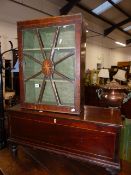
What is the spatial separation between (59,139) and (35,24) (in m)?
1.38

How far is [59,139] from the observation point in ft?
6.70

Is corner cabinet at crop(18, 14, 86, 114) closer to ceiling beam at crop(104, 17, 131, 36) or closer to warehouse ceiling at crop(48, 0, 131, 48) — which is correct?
warehouse ceiling at crop(48, 0, 131, 48)

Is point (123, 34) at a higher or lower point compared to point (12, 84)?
higher

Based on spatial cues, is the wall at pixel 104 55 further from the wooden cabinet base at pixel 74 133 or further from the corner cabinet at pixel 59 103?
the wooden cabinet base at pixel 74 133

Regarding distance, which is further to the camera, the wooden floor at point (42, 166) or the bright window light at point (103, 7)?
the bright window light at point (103, 7)

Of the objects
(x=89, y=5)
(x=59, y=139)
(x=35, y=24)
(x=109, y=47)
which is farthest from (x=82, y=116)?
(x=109, y=47)

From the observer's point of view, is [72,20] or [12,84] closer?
[72,20]

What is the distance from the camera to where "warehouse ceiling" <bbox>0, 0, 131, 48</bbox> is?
4.96m

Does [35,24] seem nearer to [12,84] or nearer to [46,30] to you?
[46,30]

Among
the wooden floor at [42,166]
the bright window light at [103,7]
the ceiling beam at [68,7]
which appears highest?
the bright window light at [103,7]

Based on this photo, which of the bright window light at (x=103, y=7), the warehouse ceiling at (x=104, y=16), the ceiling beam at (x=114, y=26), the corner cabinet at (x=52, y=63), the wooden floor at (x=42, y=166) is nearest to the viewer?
the corner cabinet at (x=52, y=63)

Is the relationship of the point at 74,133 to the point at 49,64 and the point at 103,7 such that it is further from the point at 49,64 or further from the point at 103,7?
A: the point at 103,7

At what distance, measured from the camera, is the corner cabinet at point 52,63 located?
1.93m

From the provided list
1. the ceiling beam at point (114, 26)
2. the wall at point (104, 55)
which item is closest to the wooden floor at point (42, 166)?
the wall at point (104, 55)
